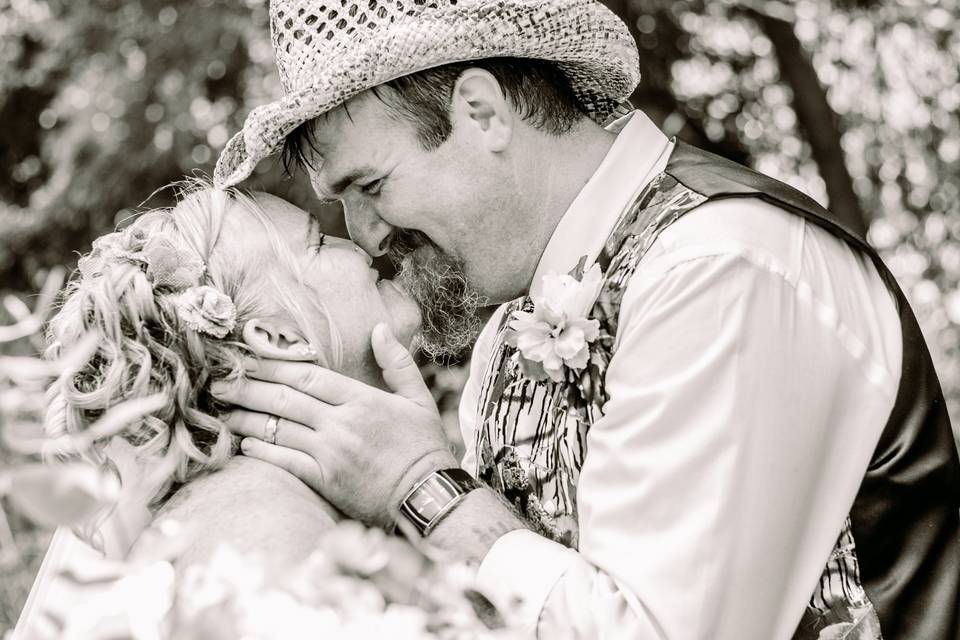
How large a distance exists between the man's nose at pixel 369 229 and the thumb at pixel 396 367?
0.25 m

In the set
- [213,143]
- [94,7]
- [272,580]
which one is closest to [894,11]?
[213,143]

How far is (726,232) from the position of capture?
2.25m

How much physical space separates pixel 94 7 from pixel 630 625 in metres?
5.59

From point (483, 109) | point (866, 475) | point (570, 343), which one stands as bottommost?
point (866, 475)

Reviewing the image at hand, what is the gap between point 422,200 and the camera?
111 inches

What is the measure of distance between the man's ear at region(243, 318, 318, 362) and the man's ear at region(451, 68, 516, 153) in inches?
26.4

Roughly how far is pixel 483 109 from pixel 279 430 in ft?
3.14

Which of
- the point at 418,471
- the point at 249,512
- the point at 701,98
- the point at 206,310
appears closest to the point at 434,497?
the point at 418,471

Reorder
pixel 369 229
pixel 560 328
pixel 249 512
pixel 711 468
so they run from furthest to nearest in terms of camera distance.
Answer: pixel 369 229, pixel 560 328, pixel 249 512, pixel 711 468

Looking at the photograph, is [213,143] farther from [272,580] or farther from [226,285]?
[272,580]

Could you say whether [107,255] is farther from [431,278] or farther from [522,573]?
[522,573]

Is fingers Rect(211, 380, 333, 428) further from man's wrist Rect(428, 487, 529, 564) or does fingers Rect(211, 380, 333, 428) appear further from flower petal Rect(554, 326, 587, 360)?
flower petal Rect(554, 326, 587, 360)

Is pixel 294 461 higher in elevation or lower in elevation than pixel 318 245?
lower

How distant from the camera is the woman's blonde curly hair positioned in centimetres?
253
